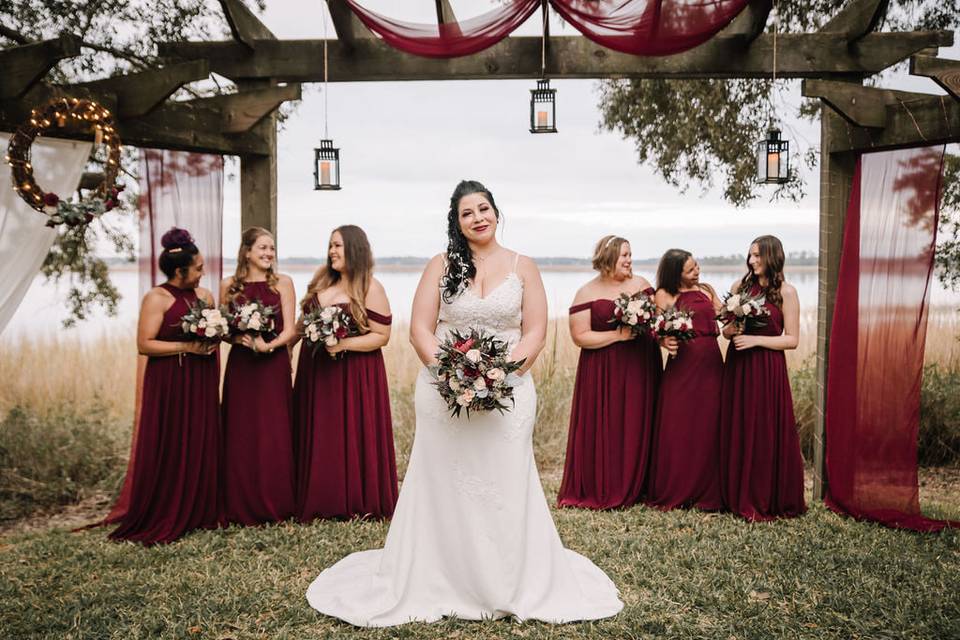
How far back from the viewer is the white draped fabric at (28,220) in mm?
5000

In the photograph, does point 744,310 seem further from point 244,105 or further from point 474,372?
point 244,105

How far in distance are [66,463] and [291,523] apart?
10.2 ft

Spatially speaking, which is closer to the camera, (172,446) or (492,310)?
(492,310)

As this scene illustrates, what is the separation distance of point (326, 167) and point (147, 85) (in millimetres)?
1295

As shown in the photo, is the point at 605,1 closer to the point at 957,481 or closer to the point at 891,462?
the point at 891,462

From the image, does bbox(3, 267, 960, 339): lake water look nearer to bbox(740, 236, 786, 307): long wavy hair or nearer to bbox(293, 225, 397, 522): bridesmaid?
bbox(740, 236, 786, 307): long wavy hair

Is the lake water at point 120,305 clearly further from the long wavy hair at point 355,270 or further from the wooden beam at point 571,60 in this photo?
the wooden beam at point 571,60

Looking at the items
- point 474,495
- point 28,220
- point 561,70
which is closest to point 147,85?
point 28,220

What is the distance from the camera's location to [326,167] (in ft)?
18.3

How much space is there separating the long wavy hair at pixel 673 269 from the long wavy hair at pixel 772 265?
51 centimetres

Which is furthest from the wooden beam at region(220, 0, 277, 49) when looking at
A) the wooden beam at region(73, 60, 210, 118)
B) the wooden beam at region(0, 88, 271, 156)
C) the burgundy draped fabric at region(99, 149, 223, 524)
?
the burgundy draped fabric at region(99, 149, 223, 524)

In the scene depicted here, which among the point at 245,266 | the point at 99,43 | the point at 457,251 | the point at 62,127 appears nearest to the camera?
the point at 457,251

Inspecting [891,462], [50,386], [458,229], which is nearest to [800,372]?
[891,462]

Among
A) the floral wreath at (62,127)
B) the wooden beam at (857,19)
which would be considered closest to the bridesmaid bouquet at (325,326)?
the floral wreath at (62,127)
